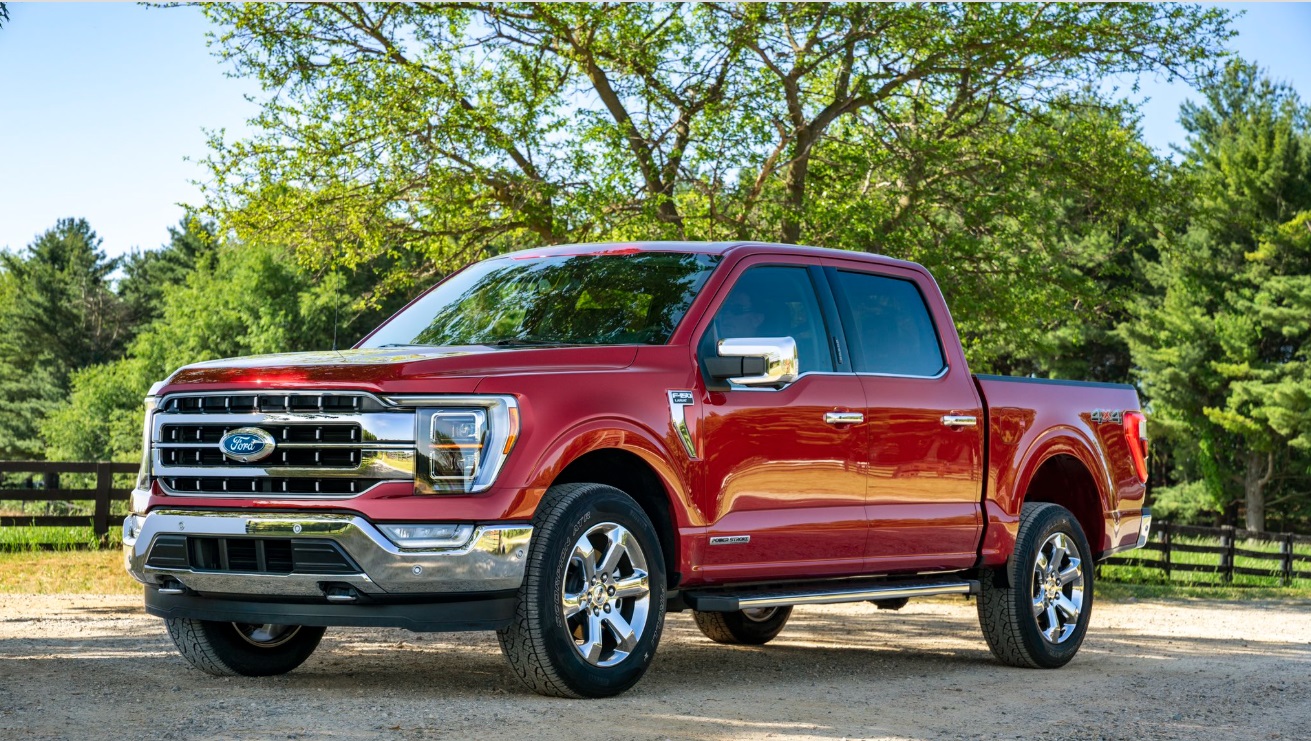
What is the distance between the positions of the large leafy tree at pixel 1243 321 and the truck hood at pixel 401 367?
4373 centimetres

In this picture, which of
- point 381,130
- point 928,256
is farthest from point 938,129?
point 381,130

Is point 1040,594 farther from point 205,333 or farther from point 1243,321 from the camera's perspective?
point 205,333

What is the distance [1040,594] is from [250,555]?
16.1 feet

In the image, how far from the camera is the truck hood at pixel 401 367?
6.12 meters

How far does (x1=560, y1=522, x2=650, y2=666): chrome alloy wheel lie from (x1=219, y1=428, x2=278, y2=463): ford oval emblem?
129cm

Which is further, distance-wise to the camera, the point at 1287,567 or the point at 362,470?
the point at 1287,567

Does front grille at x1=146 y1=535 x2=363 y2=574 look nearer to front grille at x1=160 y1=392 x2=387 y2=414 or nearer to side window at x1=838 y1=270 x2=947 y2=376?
front grille at x1=160 y1=392 x2=387 y2=414

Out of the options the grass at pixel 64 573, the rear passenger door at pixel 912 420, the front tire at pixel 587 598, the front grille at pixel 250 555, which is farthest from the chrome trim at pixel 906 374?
the grass at pixel 64 573

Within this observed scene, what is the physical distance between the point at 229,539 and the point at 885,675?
12.7 feet

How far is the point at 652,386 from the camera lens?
672 centimetres

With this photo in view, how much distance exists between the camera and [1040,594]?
30.0 ft

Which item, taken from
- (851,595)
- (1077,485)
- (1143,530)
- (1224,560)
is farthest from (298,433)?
(1224,560)

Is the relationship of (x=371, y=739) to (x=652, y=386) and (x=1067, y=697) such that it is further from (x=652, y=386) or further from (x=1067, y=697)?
(x=1067, y=697)

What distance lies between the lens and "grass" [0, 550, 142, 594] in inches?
553
